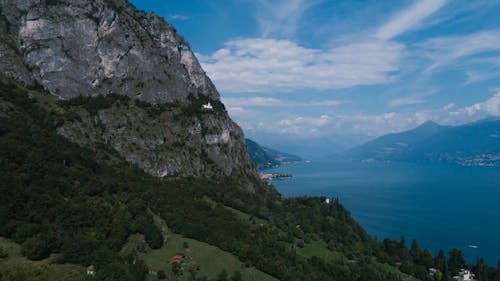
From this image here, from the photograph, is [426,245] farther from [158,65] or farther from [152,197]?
[158,65]

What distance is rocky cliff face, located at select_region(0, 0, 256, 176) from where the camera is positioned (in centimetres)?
9919

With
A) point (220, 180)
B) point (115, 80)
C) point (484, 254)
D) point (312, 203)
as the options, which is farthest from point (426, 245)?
point (115, 80)

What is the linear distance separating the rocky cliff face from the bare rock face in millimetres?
253

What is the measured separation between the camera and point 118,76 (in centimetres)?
11225

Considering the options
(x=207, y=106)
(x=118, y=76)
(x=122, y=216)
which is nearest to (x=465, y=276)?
(x=122, y=216)

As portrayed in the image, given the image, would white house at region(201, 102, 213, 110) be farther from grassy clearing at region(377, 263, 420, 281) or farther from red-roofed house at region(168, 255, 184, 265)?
red-roofed house at region(168, 255, 184, 265)

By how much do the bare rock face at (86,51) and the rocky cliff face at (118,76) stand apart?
25 centimetres

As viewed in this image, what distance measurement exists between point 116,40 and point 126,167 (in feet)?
152

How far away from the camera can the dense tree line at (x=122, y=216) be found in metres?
41.9

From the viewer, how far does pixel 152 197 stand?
224ft

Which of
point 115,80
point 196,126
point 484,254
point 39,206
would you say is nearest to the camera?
point 39,206

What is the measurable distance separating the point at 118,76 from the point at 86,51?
1140cm

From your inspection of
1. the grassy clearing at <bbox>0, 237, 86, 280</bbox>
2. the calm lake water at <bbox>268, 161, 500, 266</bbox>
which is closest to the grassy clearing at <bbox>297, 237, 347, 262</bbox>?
the calm lake water at <bbox>268, 161, 500, 266</bbox>

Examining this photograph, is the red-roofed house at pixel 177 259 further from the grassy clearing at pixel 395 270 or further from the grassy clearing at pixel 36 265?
the grassy clearing at pixel 395 270
